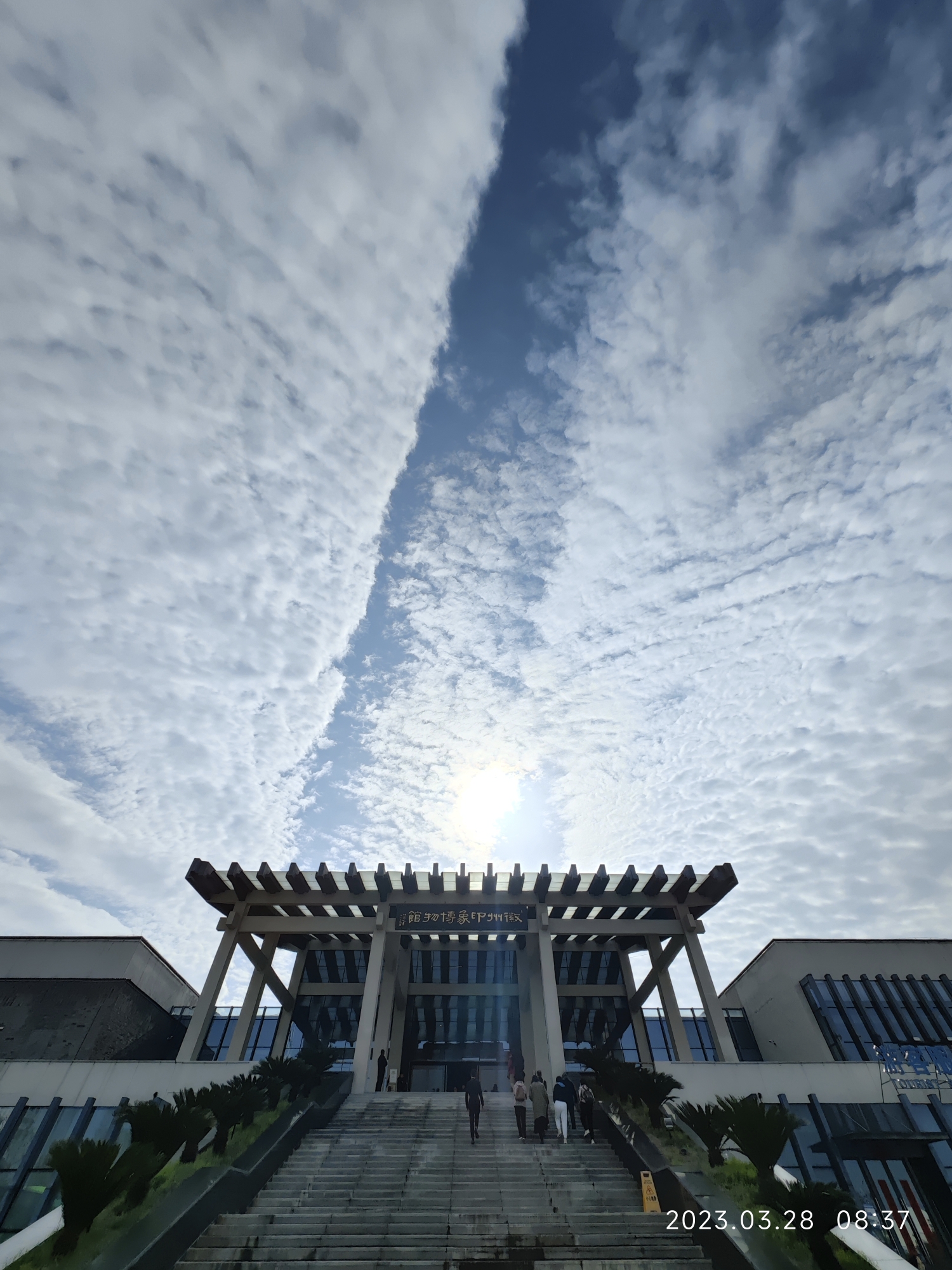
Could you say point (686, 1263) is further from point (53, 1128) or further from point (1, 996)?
point (1, 996)

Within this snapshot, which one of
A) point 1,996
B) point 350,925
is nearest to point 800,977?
point 350,925

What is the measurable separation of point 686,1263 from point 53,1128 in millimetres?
16289

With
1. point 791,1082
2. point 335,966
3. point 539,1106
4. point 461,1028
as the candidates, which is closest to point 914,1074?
point 791,1082

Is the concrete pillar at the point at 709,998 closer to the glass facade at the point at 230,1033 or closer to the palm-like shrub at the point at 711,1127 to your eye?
the palm-like shrub at the point at 711,1127

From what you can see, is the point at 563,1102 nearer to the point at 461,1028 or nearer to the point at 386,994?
the point at 386,994

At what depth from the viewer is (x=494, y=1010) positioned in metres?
28.9

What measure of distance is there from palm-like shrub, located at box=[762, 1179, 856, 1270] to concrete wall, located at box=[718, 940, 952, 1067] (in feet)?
73.8

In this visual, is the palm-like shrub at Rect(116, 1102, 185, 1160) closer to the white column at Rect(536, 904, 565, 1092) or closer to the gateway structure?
the gateway structure

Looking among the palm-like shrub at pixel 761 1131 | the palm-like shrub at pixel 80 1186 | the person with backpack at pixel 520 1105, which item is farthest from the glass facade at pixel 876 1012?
the palm-like shrub at pixel 80 1186

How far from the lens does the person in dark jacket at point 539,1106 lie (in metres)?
12.5

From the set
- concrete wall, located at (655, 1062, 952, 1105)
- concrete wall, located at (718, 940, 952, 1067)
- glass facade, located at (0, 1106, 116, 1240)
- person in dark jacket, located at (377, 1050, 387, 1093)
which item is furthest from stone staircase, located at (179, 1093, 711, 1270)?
concrete wall, located at (718, 940, 952, 1067)

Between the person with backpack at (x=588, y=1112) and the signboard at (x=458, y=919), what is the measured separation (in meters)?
7.78

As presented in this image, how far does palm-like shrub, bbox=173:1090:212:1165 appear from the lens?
945cm

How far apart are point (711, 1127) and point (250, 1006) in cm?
1728
